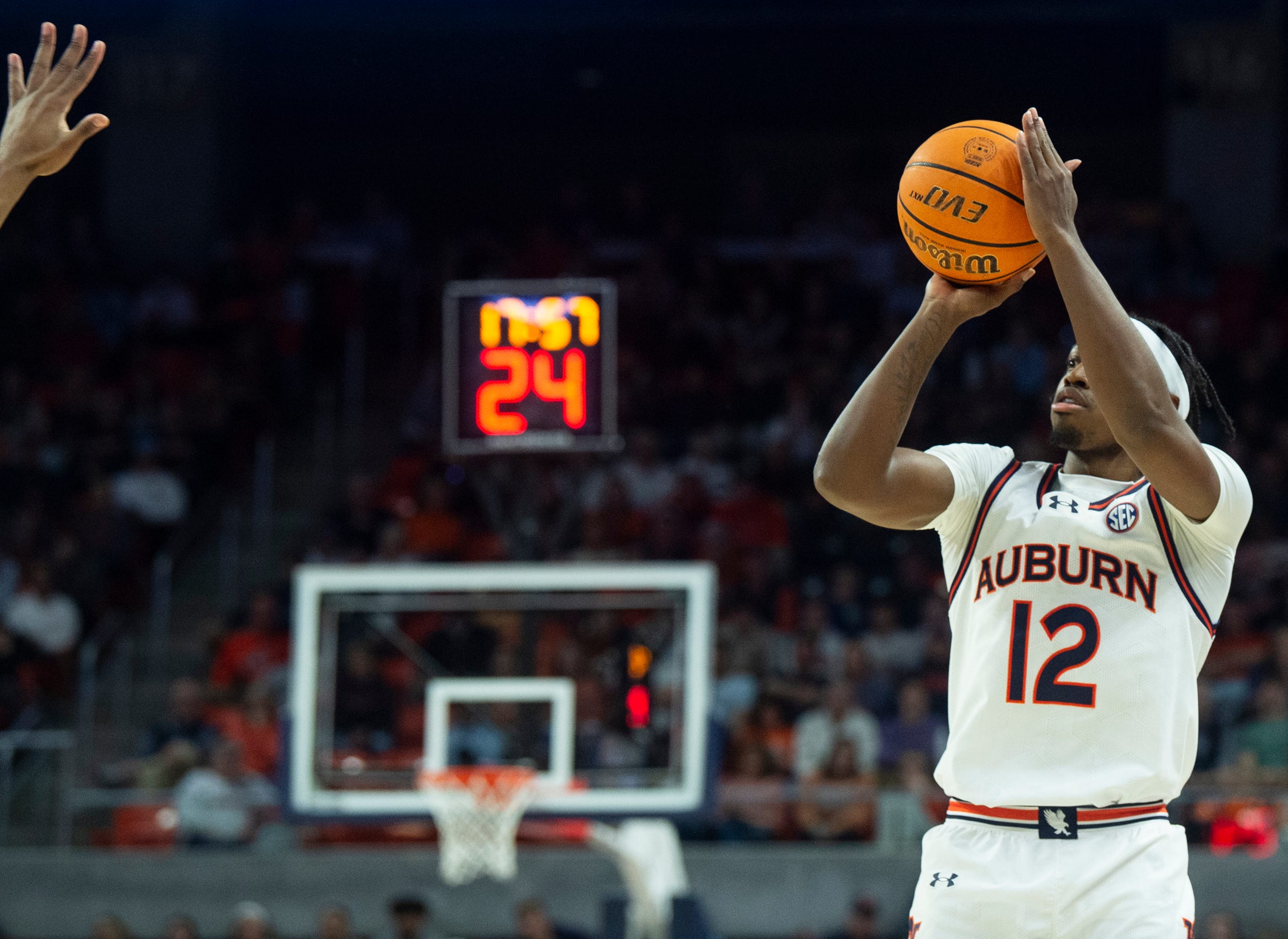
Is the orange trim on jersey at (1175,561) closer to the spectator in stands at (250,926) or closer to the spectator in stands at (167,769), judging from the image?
the spectator in stands at (250,926)

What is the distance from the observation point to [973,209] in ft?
12.7

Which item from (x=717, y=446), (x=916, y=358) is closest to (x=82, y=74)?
(x=916, y=358)

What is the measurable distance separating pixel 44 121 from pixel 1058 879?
2.58m

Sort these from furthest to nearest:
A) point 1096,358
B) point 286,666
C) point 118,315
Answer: point 118,315
point 286,666
point 1096,358

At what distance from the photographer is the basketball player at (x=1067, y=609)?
11.8ft

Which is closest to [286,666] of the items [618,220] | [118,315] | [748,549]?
[748,549]

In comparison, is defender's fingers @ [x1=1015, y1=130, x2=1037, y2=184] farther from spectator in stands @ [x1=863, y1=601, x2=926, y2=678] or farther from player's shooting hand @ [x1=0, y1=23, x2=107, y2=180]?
spectator in stands @ [x1=863, y1=601, x2=926, y2=678]

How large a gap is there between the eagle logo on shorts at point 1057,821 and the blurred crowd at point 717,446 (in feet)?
22.2

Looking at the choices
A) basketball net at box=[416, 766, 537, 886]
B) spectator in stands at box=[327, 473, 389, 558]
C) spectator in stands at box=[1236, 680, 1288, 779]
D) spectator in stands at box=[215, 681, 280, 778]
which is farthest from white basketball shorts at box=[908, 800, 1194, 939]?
spectator in stands at box=[327, 473, 389, 558]

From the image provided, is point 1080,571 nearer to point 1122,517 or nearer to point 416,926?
point 1122,517

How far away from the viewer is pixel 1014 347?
563 inches

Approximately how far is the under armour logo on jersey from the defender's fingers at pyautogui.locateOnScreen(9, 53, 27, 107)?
91.9 inches

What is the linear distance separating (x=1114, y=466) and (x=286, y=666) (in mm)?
9356

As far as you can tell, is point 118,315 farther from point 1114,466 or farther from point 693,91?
point 1114,466
